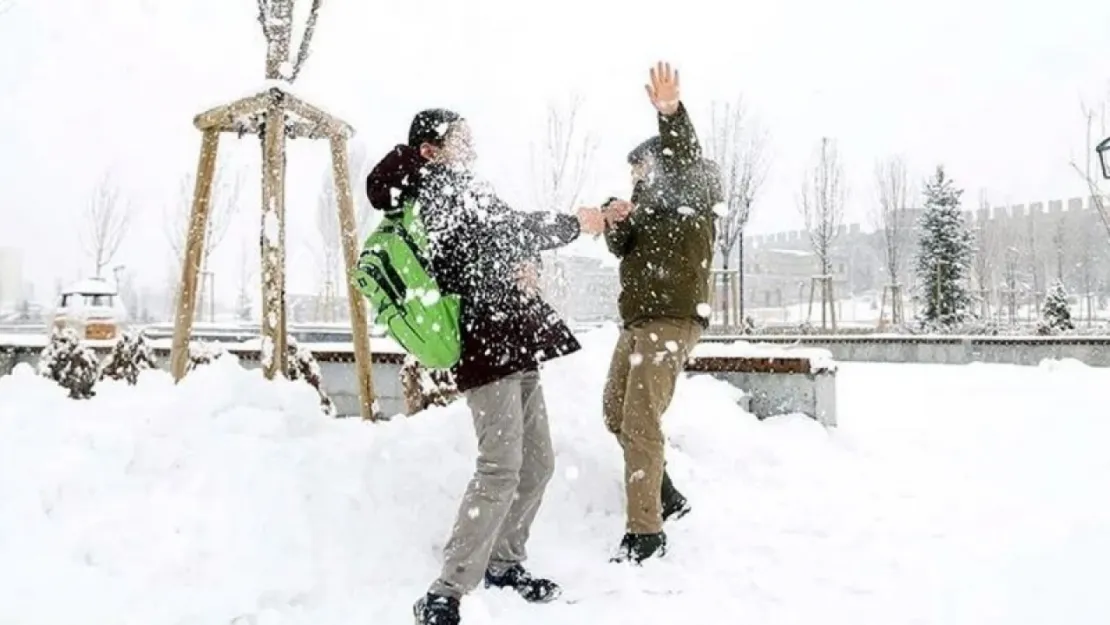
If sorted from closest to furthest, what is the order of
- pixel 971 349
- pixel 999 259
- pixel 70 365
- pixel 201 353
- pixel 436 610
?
1. pixel 436 610
2. pixel 201 353
3. pixel 70 365
4. pixel 971 349
5. pixel 999 259

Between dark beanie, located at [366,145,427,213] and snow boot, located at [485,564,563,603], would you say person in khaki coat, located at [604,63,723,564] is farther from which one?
dark beanie, located at [366,145,427,213]

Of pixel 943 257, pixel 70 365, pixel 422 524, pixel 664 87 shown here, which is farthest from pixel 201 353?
pixel 943 257

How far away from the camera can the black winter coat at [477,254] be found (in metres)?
2.89

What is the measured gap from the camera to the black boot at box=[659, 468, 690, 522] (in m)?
3.88

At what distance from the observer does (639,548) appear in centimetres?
338

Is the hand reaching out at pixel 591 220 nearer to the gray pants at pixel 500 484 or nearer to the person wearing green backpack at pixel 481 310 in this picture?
the person wearing green backpack at pixel 481 310

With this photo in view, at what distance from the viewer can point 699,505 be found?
4.09m

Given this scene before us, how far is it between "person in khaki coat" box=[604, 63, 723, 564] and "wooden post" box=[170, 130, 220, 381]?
9.56 feet

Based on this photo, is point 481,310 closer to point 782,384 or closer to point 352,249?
point 352,249

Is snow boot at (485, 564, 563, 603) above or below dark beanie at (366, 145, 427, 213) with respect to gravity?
below

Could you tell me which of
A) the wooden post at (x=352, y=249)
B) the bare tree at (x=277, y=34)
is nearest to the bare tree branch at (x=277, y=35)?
the bare tree at (x=277, y=34)

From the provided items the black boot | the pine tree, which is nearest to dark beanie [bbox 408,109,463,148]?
the black boot

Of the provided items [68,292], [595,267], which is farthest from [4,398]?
[595,267]

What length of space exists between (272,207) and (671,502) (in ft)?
9.66
